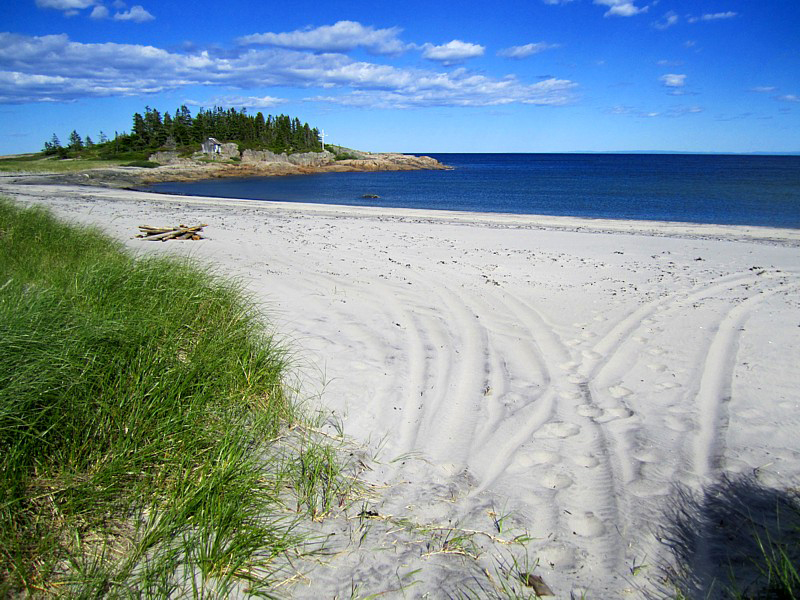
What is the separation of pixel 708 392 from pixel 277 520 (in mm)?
4100

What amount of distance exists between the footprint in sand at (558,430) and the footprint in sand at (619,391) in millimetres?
811

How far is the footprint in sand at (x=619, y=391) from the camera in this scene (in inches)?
183

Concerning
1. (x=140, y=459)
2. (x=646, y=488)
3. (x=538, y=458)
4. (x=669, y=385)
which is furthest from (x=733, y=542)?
(x=140, y=459)

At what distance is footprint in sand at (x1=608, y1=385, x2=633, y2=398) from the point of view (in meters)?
4.65

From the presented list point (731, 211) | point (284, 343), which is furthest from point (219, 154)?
point (284, 343)

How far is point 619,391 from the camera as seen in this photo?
4.73m

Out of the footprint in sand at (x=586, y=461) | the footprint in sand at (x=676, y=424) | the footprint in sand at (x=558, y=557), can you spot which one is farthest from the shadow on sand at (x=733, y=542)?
the footprint in sand at (x=676, y=424)

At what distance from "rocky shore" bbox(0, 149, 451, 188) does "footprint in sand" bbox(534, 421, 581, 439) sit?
4658cm

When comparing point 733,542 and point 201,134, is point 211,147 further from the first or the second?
point 733,542

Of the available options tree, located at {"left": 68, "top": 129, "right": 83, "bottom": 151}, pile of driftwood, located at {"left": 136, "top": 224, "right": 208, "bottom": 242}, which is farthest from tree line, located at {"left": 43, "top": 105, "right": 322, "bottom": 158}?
pile of driftwood, located at {"left": 136, "top": 224, "right": 208, "bottom": 242}

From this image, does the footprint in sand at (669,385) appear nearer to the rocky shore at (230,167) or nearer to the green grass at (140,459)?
the green grass at (140,459)

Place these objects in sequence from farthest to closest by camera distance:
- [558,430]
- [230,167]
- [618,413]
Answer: [230,167] → [618,413] → [558,430]

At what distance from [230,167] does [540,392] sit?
69.8 meters

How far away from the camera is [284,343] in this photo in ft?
17.2
